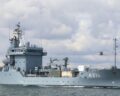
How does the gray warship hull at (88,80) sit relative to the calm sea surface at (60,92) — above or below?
above

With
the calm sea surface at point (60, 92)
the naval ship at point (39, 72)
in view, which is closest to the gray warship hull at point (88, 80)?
the naval ship at point (39, 72)

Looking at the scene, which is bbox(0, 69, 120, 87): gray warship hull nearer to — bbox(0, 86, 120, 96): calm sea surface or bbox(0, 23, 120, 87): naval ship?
bbox(0, 23, 120, 87): naval ship

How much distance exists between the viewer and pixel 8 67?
360 feet

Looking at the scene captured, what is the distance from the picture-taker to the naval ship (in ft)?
319

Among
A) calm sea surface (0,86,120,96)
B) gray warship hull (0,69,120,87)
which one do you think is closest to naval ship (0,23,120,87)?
gray warship hull (0,69,120,87)

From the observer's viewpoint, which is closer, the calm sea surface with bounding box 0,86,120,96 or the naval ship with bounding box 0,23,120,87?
the calm sea surface with bounding box 0,86,120,96

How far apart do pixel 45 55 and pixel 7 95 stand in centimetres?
3894

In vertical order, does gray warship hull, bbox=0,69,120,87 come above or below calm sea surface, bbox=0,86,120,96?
above

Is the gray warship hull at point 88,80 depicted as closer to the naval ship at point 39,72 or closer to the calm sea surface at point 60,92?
the naval ship at point 39,72

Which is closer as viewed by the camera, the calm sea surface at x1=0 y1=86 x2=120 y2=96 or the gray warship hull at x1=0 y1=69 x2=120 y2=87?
the calm sea surface at x1=0 y1=86 x2=120 y2=96

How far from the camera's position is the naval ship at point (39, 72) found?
319 ft

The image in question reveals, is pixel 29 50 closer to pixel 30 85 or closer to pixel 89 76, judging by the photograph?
pixel 30 85

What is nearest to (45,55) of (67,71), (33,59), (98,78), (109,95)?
(33,59)

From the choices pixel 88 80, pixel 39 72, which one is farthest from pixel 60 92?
pixel 39 72
